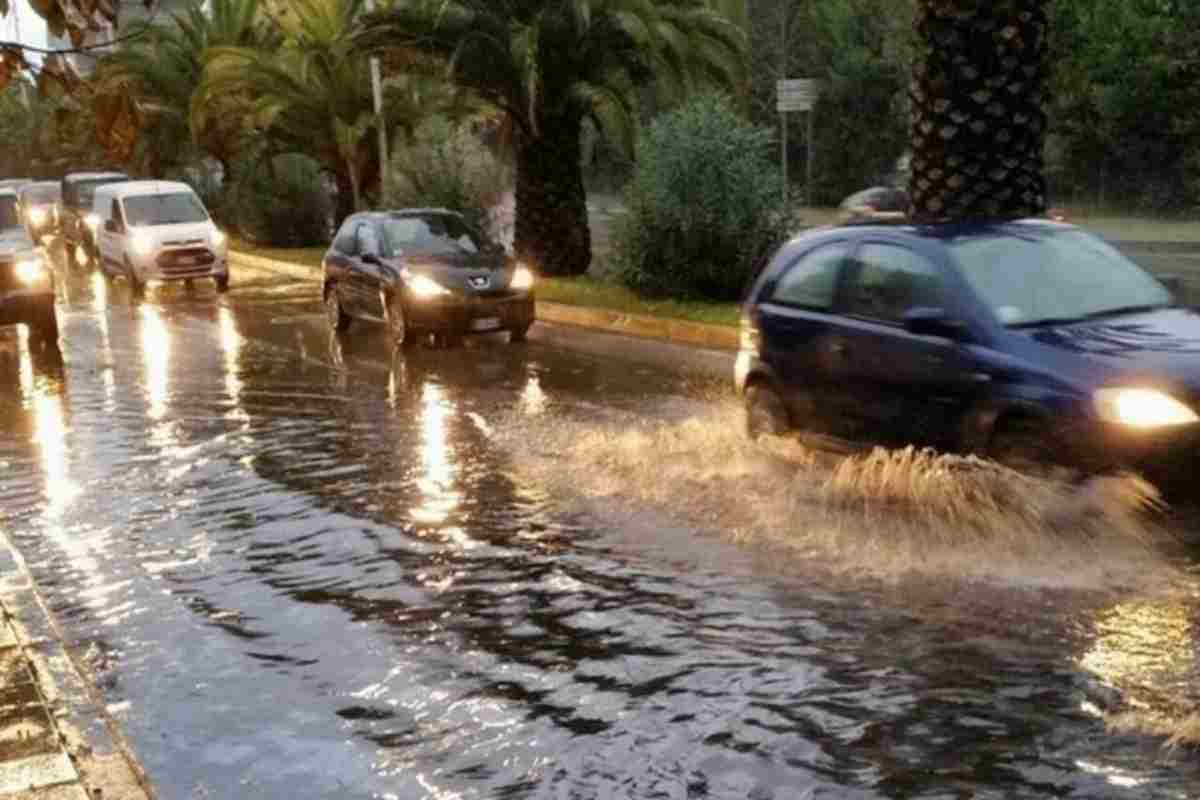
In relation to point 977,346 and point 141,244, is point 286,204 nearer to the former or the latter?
point 141,244

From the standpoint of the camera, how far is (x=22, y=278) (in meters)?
20.5

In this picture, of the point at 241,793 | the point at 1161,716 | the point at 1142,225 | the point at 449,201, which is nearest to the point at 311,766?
the point at 241,793

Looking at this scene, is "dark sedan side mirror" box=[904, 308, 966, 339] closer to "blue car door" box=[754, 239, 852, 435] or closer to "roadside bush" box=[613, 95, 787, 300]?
"blue car door" box=[754, 239, 852, 435]

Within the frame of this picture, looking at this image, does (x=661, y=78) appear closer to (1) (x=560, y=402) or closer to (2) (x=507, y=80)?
(2) (x=507, y=80)

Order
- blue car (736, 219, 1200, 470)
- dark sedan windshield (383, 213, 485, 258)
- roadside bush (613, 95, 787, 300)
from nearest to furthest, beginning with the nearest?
1. blue car (736, 219, 1200, 470)
2. dark sedan windshield (383, 213, 485, 258)
3. roadside bush (613, 95, 787, 300)

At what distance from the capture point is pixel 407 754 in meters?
5.82

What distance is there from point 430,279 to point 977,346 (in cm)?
1105

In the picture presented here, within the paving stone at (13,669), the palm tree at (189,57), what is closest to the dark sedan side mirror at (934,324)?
the paving stone at (13,669)

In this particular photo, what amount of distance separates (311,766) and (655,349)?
1348 centimetres

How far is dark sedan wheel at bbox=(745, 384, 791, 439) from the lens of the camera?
10.8 metres

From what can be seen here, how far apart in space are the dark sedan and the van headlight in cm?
378

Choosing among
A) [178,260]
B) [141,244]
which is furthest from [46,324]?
[141,244]

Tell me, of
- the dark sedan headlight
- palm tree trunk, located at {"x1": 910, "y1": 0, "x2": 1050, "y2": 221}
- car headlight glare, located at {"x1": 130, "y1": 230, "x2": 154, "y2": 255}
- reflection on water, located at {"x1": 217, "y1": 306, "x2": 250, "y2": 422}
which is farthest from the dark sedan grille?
palm tree trunk, located at {"x1": 910, "y1": 0, "x2": 1050, "y2": 221}

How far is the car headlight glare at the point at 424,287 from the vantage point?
19125mm
